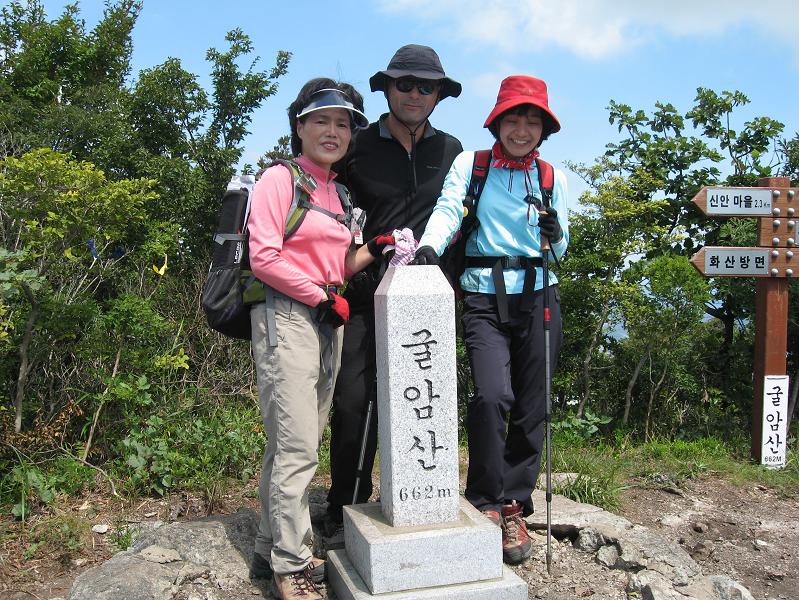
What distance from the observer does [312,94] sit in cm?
355

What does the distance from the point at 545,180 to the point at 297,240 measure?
1.46 m

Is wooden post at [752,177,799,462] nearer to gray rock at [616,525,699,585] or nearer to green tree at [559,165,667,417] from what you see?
green tree at [559,165,667,417]

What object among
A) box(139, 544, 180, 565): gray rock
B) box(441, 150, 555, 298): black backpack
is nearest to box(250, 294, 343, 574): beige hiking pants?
box(139, 544, 180, 565): gray rock

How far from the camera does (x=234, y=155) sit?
6617 millimetres

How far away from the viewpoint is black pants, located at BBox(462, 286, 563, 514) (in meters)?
3.79

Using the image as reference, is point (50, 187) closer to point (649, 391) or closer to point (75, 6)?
point (75, 6)

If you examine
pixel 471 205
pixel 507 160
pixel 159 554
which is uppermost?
pixel 507 160

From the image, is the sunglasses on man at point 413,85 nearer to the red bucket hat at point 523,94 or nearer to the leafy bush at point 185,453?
the red bucket hat at point 523,94

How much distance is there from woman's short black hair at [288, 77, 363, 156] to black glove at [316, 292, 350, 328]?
36.4 inches

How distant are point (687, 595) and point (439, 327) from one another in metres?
1.86

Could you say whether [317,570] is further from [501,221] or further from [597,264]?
[597,264]

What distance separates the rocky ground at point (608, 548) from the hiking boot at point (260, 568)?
0.12 metres

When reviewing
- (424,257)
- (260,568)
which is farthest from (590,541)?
(424,257)

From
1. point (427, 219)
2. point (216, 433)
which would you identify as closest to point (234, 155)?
point (216, 433)
